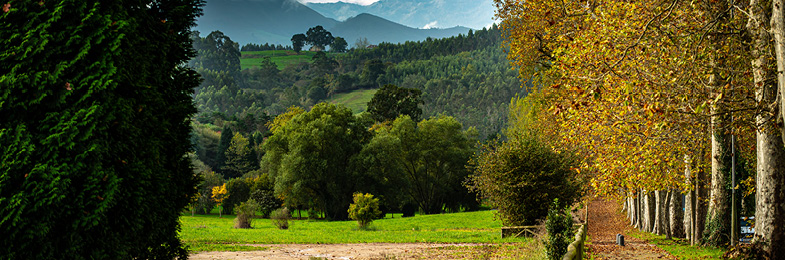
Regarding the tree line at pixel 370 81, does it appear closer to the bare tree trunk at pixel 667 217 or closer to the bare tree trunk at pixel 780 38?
the bare tree trunk at pixel 667 217

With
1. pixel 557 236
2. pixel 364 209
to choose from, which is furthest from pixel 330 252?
pixel 364 209

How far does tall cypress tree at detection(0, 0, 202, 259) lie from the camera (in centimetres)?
721

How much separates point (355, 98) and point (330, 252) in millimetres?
135430

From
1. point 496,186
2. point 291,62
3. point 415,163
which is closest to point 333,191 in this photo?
point 415,163

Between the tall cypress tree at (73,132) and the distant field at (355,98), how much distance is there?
13129 centimetres

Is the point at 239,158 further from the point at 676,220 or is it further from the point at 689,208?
the point at 689,208

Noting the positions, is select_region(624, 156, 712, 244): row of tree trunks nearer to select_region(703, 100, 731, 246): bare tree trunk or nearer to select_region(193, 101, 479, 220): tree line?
select_region(703, 100, 731, 246): bare tree trunk

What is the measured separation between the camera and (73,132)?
7.41 metres

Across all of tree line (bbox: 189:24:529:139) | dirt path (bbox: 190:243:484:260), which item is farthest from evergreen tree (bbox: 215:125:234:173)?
dirt path (bbox: 190:243:484:260)

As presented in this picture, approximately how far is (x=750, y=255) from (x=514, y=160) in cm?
1053

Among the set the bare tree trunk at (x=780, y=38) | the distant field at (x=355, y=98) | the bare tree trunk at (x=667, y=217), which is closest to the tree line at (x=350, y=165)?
the bare tree trunk at (x=667, y=217)

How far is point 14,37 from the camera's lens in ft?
24.6

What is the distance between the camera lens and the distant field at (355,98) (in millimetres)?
144250

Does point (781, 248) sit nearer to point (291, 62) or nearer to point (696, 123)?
point (696, 123)
